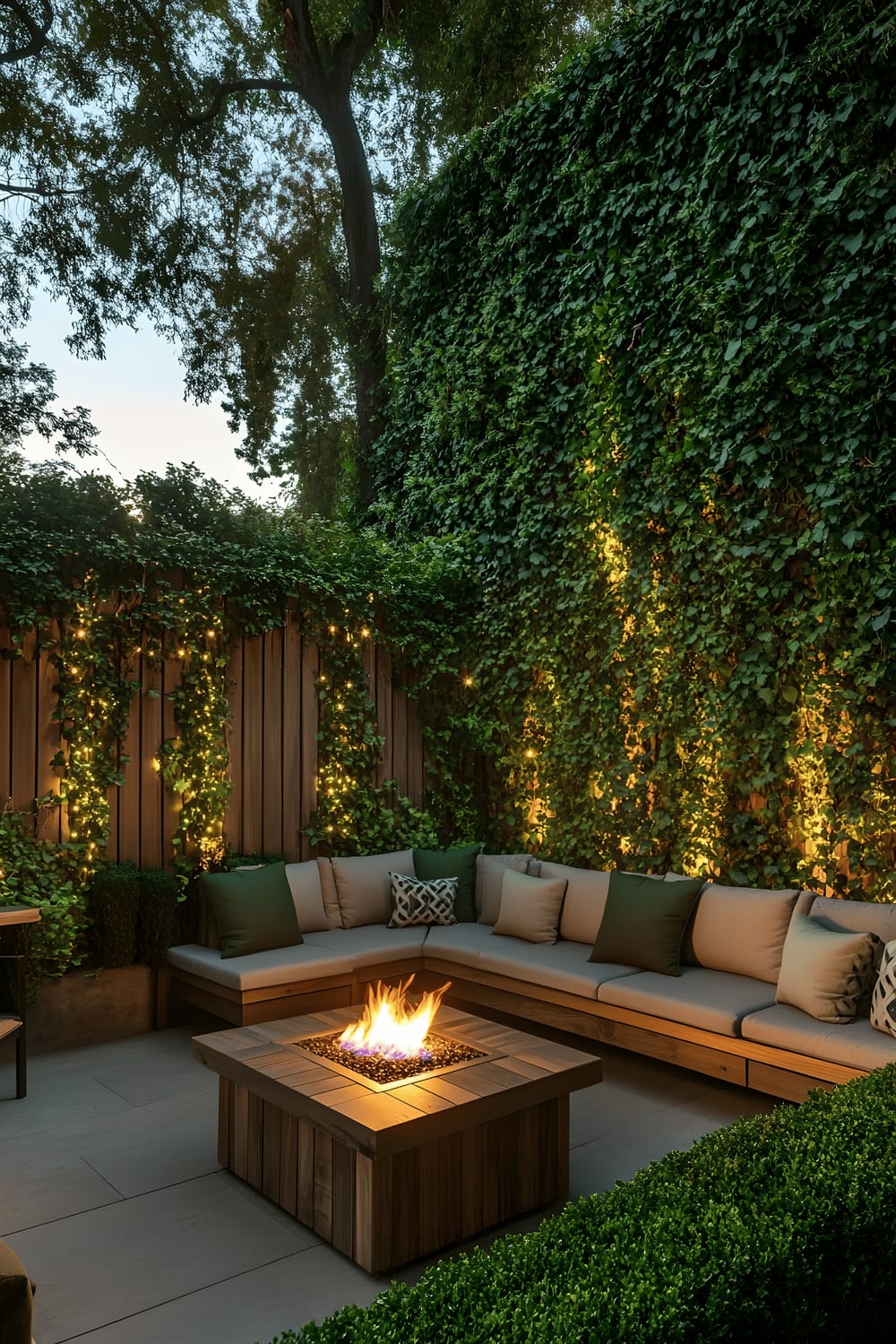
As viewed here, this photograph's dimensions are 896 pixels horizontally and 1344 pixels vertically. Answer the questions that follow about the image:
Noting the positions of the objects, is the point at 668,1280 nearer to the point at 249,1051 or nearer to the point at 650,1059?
the point at 249,1051

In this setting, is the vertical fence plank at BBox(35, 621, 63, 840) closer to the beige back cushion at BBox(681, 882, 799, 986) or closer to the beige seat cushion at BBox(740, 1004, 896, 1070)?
the beige back cushion at BBox(681, 882, 799, 986)

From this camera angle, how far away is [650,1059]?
4410 millimetres

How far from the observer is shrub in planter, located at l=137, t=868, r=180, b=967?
4777 millimetres

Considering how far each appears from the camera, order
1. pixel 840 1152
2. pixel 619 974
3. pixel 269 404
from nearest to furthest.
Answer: pixel 840 1152 < pixel 619 974 < pixel 269 404

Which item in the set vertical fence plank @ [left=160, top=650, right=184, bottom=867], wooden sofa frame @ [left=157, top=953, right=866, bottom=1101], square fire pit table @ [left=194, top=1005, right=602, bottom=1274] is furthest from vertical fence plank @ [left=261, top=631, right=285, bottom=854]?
square fire pit table @ [left=194, top=1005, right=602, bottom=1274]

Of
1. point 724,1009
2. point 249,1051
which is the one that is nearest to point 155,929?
point 249,1051

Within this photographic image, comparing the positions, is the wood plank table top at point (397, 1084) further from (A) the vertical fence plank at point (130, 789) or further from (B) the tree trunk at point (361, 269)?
(B) the tree trunk at point (361, 269)

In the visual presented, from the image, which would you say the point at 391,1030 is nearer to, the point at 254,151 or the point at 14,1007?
the point at 14,1007

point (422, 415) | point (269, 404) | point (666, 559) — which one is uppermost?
point (269, 404)

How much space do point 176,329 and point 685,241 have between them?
195 inches

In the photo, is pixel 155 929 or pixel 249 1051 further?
pixel 155 929

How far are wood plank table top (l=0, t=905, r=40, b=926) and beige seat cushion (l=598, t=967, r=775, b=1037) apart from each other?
2533 mm

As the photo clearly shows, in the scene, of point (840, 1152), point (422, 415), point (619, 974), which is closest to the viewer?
point (840, 1152)

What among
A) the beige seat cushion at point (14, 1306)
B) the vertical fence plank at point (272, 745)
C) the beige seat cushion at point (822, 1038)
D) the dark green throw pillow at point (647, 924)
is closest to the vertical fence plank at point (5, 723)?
the vertical fence plank at point (272, 745)
